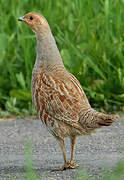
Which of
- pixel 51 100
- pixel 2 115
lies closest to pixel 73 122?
pixel 51 100

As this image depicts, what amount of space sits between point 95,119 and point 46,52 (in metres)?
1.01

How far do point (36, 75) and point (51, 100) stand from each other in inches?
13.9

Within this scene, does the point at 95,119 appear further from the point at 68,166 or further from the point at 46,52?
the point at 46,52

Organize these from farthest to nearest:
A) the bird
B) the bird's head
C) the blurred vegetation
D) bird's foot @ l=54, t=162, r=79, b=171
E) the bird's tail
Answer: the blurred vegetation → the bird's head → bird's foot @ l=54, t=162, r=79, b=171 → the bird → the bird's tail

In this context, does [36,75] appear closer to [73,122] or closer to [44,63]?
[44,63]

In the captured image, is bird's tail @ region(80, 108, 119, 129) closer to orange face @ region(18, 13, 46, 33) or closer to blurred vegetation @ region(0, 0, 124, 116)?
orange face @ region(18, 13, 46, 33)

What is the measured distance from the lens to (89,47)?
309 inches

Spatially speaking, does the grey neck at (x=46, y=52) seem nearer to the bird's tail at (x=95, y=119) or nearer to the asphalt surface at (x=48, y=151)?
the bird's tail at (x=95, y=119)

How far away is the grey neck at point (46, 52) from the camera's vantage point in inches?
214

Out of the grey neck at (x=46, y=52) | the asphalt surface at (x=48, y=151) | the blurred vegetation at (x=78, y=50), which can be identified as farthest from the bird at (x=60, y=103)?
the blurred vegetation at (x=78, y=50)

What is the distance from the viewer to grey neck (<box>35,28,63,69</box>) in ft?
17.9

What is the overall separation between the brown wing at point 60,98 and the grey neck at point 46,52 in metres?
0.20

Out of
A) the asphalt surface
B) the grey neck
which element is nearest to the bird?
the grey neck

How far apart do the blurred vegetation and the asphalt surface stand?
0.53 m
